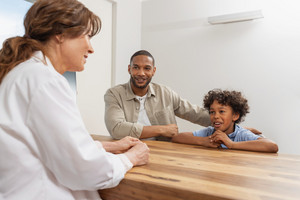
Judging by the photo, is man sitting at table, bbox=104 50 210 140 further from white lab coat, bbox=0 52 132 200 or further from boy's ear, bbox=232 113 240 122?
white lab coat, bbox=0 52 132 200

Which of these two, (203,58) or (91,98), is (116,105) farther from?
(203,58)

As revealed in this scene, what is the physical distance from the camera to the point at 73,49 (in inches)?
40.1

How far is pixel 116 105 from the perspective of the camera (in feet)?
7.35

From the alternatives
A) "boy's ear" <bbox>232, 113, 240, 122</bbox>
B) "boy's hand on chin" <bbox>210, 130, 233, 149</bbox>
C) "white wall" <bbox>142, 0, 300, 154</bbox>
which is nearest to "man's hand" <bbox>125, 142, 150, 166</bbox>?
"boy's hand on chin" <bbox>210, 130, 233, 149</bbox>

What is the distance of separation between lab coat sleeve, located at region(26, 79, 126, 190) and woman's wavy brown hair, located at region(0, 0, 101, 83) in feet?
0.73

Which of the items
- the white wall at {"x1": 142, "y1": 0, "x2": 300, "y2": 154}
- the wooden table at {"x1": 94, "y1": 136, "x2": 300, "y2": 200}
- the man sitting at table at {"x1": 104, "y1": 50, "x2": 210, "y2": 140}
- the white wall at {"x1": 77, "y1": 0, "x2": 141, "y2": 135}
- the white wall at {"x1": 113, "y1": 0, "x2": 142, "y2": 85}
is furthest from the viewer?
the white wall at {"x1": 113, "y1": 0, "x2": 142, "y2": 85}

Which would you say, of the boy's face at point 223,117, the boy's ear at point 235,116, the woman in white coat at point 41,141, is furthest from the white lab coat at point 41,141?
the boy's ear at point 235,116

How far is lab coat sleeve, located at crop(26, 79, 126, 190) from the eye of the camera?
78cm

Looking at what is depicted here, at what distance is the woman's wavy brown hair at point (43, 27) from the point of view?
0.93 meters

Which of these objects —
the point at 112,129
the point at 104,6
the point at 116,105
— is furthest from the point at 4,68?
the point at 104,6

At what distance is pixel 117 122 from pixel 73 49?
108 centimetres

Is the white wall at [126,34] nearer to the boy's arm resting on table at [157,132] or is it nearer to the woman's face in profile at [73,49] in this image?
the boy's arm resting on table at [157,132]

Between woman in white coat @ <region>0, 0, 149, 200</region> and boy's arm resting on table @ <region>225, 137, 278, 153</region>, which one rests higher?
woman in white coat @ <region>0, 0, 149, 200</region>

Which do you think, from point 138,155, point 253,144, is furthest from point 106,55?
point 138,155
